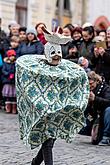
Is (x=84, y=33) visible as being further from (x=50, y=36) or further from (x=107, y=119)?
→ (x=50, y=36)

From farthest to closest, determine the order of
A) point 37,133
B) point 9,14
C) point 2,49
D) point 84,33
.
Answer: point 9,14
point 2,49
point 84,33
point 37,133

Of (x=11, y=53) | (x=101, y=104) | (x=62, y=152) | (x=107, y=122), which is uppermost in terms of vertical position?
(x=11, y=53)

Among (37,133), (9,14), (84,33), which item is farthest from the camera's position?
(9,14)

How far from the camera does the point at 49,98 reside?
6.60m

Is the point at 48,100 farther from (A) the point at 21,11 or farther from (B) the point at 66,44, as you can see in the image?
(A) the point at 21,11

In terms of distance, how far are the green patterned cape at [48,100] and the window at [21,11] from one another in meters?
21.0

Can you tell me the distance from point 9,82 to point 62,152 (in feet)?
16.4

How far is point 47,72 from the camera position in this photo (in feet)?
21.9

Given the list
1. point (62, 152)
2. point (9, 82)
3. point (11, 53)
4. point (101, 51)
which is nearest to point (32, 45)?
point (11, 53)

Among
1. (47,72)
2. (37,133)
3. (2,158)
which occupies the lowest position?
(2,158)

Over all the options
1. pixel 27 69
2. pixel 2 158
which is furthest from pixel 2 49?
A: pixel 27 69

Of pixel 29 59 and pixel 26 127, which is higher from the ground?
pixel 29 59

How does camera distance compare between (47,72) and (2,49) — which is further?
(2,49)

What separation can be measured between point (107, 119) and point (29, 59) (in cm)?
279
